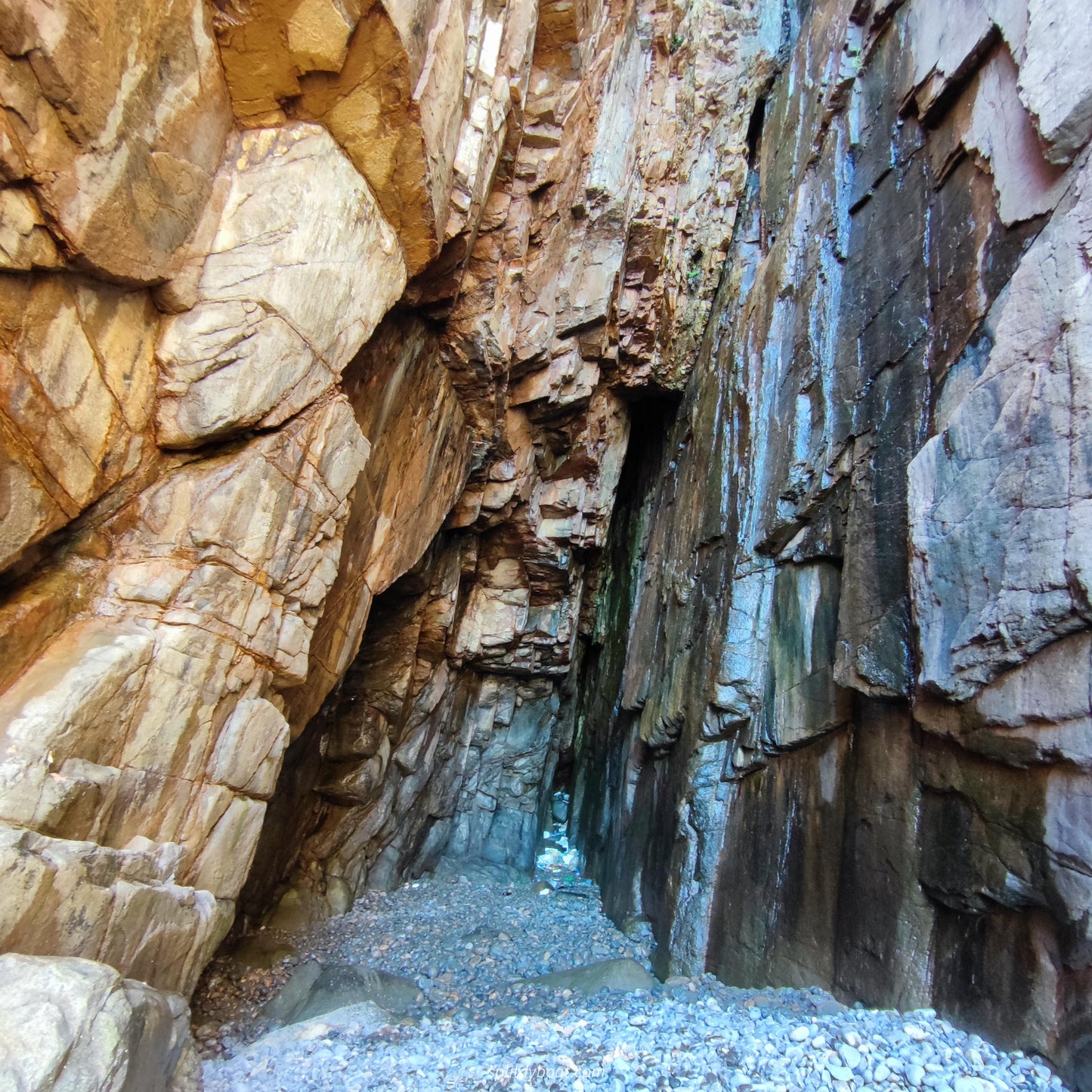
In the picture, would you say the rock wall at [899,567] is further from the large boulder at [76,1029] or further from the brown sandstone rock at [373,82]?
the large boulder at [76,1029]

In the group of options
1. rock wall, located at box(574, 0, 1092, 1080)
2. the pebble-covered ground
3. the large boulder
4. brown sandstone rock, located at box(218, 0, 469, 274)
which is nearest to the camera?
the large boulder

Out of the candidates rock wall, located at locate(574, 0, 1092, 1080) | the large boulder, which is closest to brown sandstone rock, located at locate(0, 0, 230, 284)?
the large boulder

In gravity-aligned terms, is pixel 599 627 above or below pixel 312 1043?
above

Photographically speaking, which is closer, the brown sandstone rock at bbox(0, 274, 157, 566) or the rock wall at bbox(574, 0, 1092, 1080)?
the brown sandstone rock at bbox(0, 274, 157, 566)

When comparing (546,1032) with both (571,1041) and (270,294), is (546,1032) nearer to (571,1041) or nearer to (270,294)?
(571,1041)

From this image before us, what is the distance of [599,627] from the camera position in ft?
64.2

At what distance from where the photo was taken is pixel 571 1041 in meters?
5.38

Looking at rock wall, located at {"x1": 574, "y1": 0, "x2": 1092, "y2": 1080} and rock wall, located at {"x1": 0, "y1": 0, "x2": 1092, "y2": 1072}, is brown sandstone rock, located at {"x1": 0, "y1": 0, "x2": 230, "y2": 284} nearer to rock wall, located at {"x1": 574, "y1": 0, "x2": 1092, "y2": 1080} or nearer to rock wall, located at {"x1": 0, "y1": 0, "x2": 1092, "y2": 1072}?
rock wall, located at {"x1": 0, "y1": 0, "x2": 1092, "y2": 1072}

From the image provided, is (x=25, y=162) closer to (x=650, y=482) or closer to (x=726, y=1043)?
(x=726, y=1043)

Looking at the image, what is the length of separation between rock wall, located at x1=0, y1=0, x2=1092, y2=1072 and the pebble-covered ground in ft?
1.84

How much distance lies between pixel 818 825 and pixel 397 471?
6.58 meters

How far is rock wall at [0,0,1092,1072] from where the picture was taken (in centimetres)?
461

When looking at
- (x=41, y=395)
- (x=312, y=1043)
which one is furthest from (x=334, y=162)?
(x=312, y=1043)

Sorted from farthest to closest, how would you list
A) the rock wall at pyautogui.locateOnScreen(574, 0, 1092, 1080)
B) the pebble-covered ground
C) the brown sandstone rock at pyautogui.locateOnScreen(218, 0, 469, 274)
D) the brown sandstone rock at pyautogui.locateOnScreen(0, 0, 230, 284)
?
1. the brown sandstone rock at pyautogui.locateOnScreen(218, 0, 469, 274)
2. the rock wall at pyautogui.locateOnScreen(574, 0, 1092, 1080)
3. the pebble-covered ground
4. the brown sandstone rock at pyautogui.locateOnScreen(0, 0, 230, 284)
